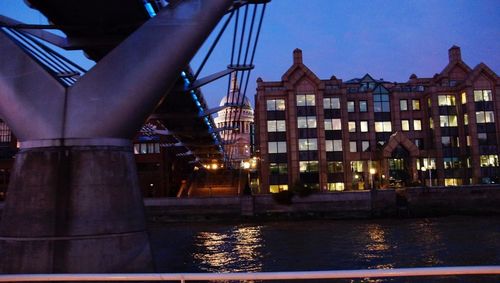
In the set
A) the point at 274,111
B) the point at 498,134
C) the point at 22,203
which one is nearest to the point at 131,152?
the point at 22,203

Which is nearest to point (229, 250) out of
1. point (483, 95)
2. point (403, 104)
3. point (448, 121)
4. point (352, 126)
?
point (352, 126)

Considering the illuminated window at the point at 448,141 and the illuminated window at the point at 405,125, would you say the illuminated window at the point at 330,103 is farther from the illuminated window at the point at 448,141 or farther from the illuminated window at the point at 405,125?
the illuminated window at the point at 448,141

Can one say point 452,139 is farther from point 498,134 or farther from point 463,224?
point 463,224

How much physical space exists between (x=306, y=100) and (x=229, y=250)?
39.3 meters

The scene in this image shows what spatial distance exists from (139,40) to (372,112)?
58832 mm

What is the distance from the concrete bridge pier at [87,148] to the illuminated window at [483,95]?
202 feet

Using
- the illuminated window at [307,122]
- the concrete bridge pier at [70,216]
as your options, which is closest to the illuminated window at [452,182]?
the illuminated window at [307,122]

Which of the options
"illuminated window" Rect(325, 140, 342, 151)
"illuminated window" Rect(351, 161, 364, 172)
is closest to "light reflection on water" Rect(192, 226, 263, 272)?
"illuminated window" Rect(325, 140, 342, 151)

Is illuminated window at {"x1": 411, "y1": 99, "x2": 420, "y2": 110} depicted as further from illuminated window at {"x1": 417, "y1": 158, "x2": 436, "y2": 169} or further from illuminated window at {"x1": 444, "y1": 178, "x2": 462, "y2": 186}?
illuminated window at {"x1": 444, "y1": 178, "x2": 462, "y2": 186}

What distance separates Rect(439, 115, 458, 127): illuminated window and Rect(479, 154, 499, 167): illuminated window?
5.58 m

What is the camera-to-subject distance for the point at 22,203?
1048cm

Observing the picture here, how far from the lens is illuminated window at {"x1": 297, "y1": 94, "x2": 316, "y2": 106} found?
208ft

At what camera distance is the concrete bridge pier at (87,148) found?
10.2 metres

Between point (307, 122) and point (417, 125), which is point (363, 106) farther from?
point (307, 122)
